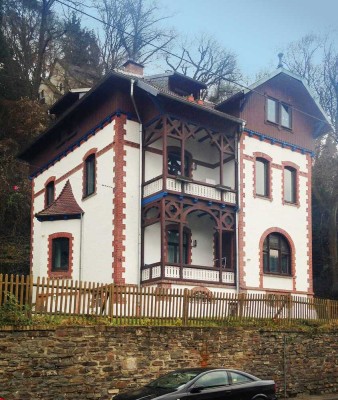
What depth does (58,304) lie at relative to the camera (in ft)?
49.6

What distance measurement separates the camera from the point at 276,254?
2859 centimetres

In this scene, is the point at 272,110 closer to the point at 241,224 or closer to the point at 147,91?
the point at 241,224

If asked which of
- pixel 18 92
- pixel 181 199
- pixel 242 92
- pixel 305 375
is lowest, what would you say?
pixel 305 375

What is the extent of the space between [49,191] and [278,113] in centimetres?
1272

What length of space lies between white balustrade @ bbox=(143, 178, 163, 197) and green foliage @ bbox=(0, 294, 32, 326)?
1101 cm

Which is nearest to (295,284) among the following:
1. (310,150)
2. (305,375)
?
(310,150)

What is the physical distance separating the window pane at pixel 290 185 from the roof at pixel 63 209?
10.2 m

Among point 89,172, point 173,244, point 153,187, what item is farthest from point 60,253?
point 153,187

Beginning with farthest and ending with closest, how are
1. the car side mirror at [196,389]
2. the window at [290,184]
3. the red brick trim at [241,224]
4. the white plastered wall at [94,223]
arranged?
the window at [290,184] → the red brick trim at [241,224] → the white plastered wall at [94,223] → the car side mirror at [196,389]

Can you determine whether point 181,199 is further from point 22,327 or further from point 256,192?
point 22,327

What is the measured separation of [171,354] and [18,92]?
30.3 m

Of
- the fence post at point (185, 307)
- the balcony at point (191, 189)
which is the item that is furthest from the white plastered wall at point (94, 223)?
the fence post at point (185, 307)

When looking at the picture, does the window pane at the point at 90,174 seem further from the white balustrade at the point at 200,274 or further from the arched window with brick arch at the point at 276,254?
the arched window with brick arch at the point at 276,254

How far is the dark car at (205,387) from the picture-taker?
12802mm
